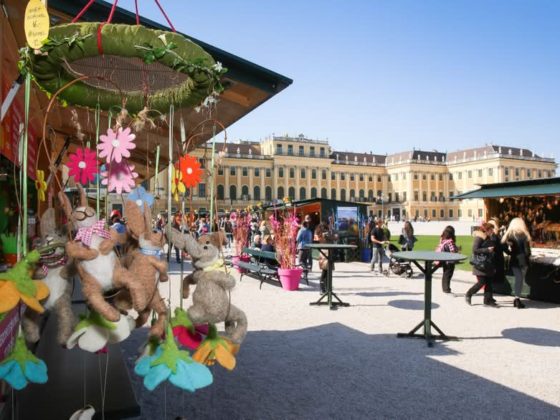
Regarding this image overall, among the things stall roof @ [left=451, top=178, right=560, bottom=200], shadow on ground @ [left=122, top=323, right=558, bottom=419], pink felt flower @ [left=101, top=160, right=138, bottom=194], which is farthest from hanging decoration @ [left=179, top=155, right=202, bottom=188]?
stall roof @ [left=451, top=178, right=560, bottom=200]

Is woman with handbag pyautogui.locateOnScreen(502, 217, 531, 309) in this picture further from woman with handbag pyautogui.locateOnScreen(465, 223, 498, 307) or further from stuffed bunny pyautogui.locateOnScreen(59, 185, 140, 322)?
stuffed bunny pyautogui.locateOnScreen(59, 185, 140, 322)

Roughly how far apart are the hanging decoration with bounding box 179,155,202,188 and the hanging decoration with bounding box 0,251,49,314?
66 centimetres

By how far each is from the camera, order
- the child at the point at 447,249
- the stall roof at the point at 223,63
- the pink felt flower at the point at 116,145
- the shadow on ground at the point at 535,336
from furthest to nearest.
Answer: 1. the child at the point at 447,249
2. the shadow on ground at the point at 535,336
3. the stall roof at the point at 223,63
4. the pink felt flower at the point at 116,145

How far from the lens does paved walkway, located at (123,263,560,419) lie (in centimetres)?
307

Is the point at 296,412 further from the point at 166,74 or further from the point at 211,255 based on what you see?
the point at 166,74

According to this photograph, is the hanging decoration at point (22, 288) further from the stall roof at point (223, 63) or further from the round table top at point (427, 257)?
the round table top at point (427, 257)

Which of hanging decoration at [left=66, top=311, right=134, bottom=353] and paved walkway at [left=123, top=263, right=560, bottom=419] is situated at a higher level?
hanging decoration at [left=66, top=311, right=134, bottom=353]

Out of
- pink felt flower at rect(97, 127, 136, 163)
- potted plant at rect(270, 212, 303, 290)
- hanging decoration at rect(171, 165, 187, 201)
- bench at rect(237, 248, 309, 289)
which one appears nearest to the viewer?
pink felt flower at rect(97, 127, 136, 163)

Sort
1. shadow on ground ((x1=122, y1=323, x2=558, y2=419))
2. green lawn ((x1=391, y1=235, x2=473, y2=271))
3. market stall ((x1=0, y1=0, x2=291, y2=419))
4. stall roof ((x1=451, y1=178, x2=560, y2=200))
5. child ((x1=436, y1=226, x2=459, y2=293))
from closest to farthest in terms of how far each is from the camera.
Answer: market stall ((x1=0, y1=0, x2=291, y2=419)) < shadow on ground ((x1=122, y1=323, x2=558, y2=419)) < child ((x1=436, y1=226, x2=459, y2=293)) < stall roof ((x1=451, y1=178, x2=560, y2=200)) < green lawn ((x1=391, y1=235, x2=473, y2=271))

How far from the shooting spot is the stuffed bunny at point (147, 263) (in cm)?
148

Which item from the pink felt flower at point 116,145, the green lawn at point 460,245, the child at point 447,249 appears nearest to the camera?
the pink felt flower at point 116,145

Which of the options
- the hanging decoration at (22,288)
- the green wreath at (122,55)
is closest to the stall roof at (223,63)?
the green wreath at (122,55)

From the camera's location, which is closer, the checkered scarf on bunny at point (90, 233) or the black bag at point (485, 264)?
the checkered scarf on bunny at point (90, 233)

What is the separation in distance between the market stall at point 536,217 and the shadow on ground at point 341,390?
354 centimetres
